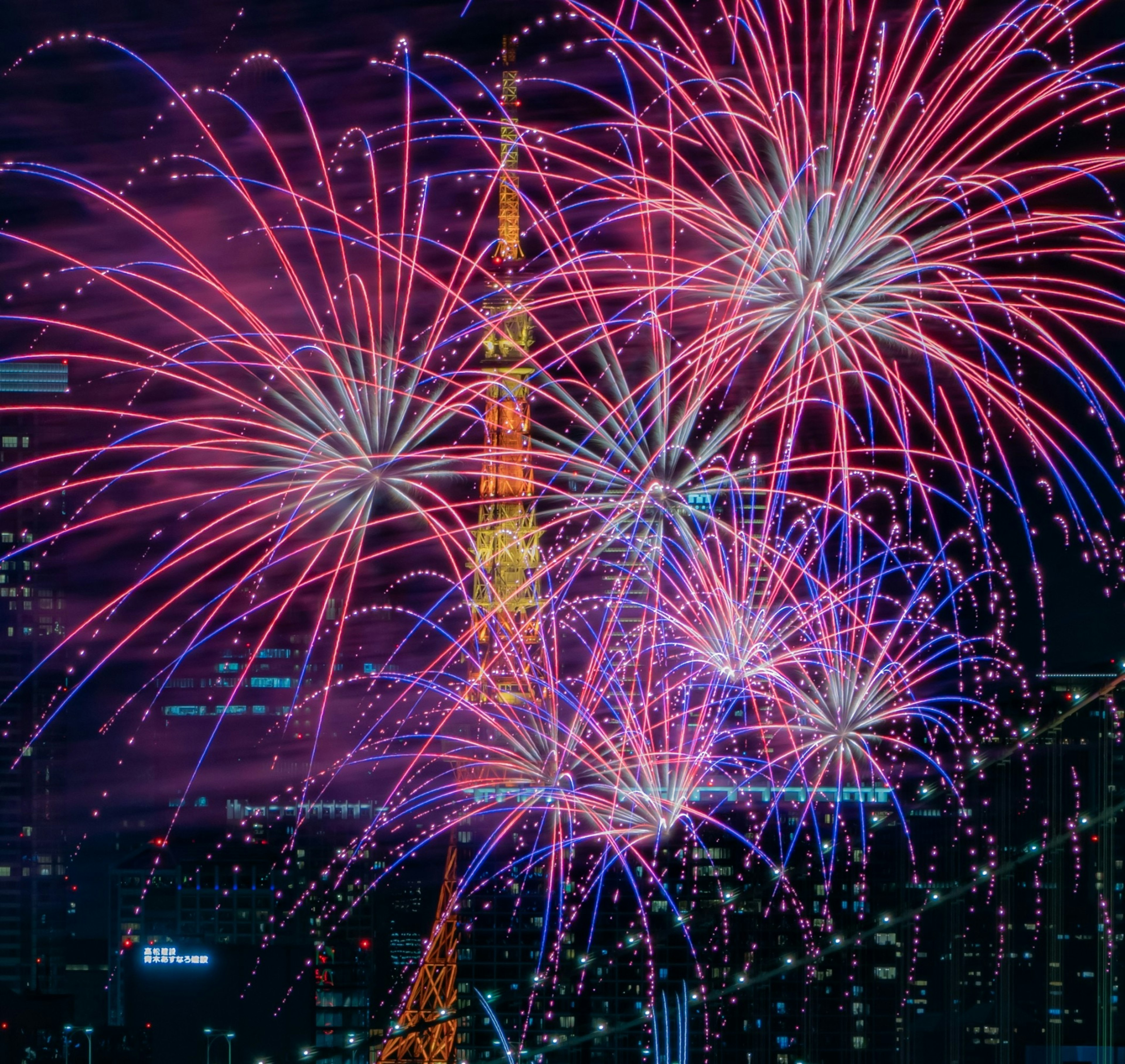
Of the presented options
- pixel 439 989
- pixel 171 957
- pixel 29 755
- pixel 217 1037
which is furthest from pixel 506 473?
pixel 29 755

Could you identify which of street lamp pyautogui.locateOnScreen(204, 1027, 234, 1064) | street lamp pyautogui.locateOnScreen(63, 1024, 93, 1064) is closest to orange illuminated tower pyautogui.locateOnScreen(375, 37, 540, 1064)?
street lamp pyautogui.locateOnScreen(204, 1027, 234, 1064)

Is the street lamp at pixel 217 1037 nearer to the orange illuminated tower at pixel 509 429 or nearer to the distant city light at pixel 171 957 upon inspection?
the distant city light at pixel 171 957

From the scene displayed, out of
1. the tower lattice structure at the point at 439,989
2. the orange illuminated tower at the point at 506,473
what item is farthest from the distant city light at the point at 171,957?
the orange illuminated tower at the point at 506,473

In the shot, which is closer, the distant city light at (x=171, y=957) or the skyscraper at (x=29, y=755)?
the distant city light at (x=171, y=957)

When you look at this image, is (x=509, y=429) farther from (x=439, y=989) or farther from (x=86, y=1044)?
(x=86, y=1044)

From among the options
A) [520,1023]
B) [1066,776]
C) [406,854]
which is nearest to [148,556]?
[406,854]

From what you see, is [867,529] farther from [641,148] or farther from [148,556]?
[148,556]
